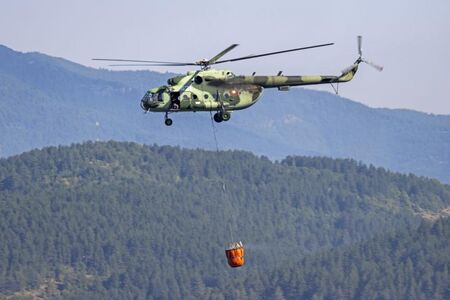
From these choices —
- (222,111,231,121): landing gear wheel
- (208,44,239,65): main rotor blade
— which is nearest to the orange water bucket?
(222,111,231,121): landing gear wheel

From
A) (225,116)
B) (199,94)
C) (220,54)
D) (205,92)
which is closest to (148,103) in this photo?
(199,94)

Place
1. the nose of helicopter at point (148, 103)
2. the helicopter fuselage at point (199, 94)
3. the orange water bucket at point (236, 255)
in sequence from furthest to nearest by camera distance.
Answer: the orange water bucket at point (236, 255) < the helicopter fuselage at point (199, 94) < the nose of helicopter at point (148, 103)

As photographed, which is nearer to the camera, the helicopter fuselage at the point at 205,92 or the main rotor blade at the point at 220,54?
the main rotor blade at the point at 220,54

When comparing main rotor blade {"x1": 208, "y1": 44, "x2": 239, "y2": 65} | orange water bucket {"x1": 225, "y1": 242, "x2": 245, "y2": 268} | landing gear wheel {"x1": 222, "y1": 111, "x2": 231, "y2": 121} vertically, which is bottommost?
orange water bucket {"x1": 225, "y1": 242, "x2": 245, "y2": 268}

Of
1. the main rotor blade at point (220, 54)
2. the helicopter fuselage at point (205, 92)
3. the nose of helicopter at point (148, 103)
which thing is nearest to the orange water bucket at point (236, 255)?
the helicopter fuselage at point (205, 92)

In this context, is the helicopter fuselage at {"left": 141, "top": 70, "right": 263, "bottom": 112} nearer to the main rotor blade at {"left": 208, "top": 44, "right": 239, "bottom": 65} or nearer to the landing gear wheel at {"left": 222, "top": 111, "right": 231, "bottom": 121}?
the landing gear wheel at {"left": 222, "top": 111, "right": 231, "bottom": 121}

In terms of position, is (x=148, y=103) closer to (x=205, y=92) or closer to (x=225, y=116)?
(x=205, y=92)

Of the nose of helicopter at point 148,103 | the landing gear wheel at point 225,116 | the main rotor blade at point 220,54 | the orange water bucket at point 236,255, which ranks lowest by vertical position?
the orange water bucket at point 236,255

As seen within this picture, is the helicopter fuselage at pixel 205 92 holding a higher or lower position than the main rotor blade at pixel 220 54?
lower

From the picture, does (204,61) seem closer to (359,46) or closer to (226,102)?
(226,102)

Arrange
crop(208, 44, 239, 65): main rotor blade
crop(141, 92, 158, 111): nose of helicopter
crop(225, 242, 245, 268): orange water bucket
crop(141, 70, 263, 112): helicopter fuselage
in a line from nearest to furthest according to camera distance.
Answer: crop(208, 44, 239, 65): main rotor blade
crop(141, 92, 158, 111): nose of helicopter
crop(141, 70, 263, 112): helicopter fuselage
crop(225, 242, 245, 268): orange water bucket

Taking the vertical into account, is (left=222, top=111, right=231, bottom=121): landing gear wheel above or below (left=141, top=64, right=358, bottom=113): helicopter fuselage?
below

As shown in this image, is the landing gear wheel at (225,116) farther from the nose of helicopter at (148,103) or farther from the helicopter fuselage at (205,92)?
the nose of helicopter at (148,103)

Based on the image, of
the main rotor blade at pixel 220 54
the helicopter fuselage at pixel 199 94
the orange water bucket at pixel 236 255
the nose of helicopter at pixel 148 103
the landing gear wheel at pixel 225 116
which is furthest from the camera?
the landing gear wheel at pixel 225 116
